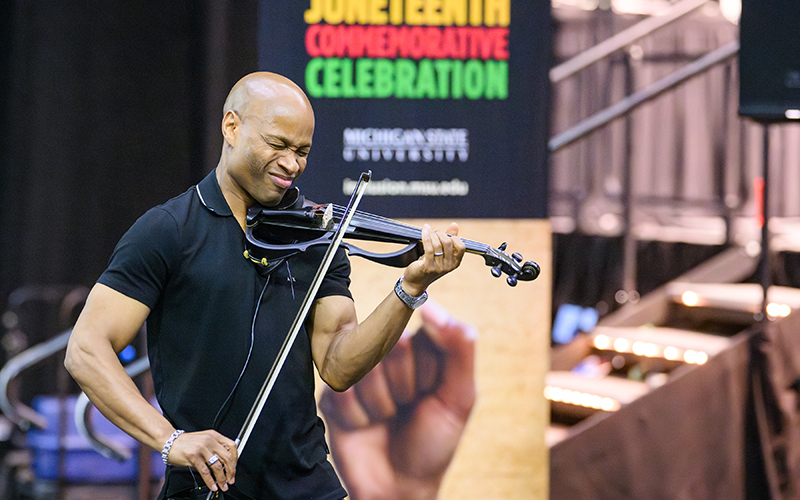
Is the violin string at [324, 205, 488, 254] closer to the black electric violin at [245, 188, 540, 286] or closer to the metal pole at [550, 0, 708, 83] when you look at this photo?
the black electric violin at [245, 188, 540, 286]

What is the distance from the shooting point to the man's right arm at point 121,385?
1.51 m

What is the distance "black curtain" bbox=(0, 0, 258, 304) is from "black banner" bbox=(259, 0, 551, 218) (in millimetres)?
1585

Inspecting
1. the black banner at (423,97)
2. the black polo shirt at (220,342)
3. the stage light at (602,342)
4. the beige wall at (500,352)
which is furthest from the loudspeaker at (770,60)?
the black polo shirt at (220,342)

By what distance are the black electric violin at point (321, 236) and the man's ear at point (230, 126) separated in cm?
15

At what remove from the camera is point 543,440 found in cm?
314

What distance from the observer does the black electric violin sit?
174 cm

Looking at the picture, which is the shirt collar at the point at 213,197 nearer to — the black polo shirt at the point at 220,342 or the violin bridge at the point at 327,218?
the black polo shirt at the point at 220,342

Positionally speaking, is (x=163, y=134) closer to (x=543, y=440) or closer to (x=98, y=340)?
(x=543, y=440)

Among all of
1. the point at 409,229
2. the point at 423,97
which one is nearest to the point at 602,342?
the point at 423,97

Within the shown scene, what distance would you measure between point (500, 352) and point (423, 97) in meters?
0.95

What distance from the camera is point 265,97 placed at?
1.73 meters

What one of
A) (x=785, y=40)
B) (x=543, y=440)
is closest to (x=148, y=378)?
(x=543, y=440)

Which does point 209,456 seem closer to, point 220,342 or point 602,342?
point 220,342

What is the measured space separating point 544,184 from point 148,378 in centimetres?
214
